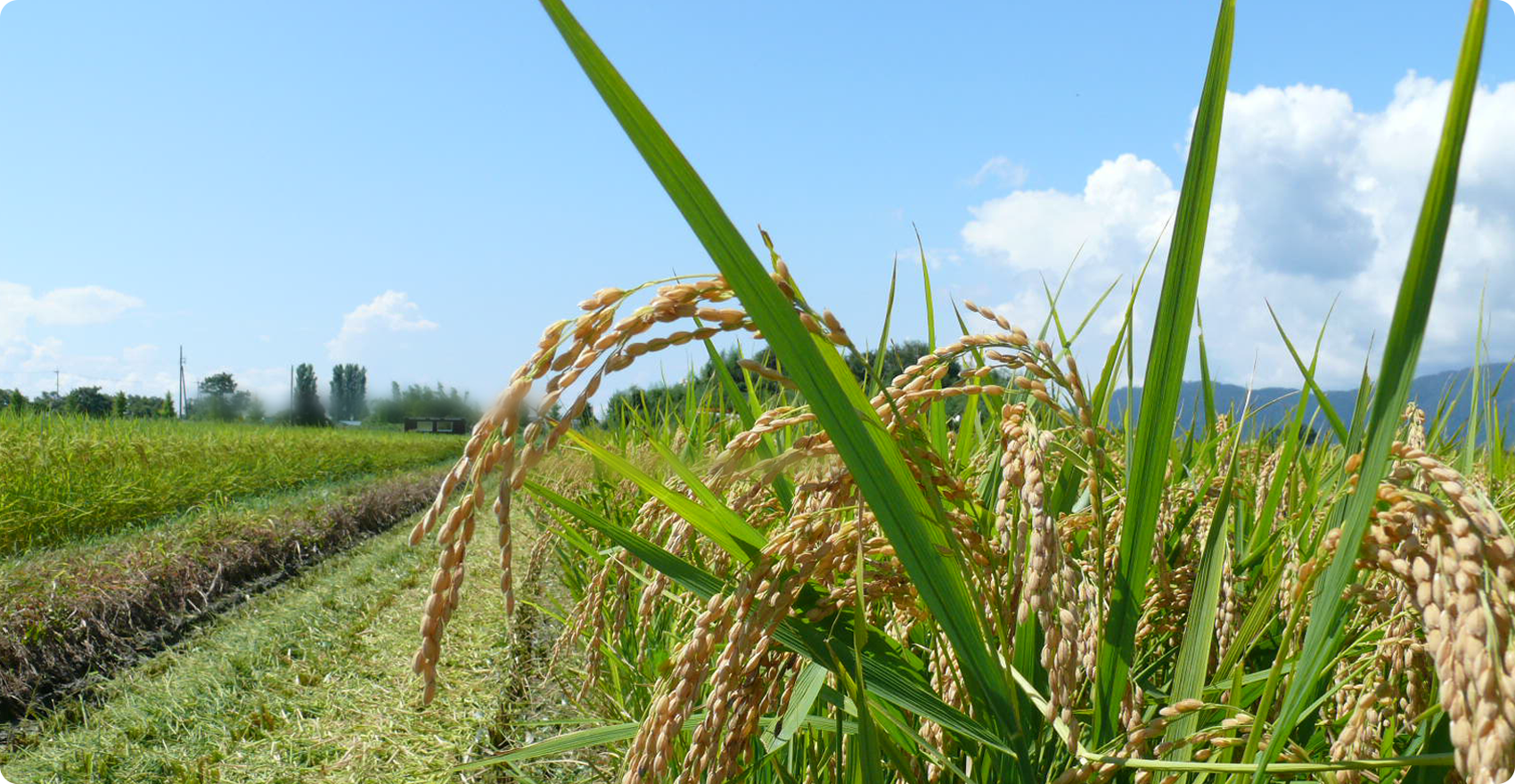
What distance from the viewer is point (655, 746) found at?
34.5 inches

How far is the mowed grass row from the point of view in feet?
30.8

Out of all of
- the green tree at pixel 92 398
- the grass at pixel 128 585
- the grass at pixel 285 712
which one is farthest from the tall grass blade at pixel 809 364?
the green tree at pixel 92 398

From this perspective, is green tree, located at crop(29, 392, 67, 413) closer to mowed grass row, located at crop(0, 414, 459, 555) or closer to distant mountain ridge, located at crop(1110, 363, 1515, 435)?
mowed grass row, located at crop(0, 414, 459, 555)

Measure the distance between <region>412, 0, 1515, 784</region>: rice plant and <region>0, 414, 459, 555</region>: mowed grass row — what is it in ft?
34.8

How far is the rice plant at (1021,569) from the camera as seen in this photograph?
65 centimetres

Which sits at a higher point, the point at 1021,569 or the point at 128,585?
the point at 1021,569

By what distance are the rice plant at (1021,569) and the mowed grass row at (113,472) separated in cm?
1062

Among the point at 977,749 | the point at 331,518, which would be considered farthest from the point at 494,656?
the point at 331,518

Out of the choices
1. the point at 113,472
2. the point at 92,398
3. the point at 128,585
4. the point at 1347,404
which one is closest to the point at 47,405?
the point at 113,472

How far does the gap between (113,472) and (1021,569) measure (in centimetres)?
1319

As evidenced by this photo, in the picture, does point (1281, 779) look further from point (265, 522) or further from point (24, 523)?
point (24, 523)

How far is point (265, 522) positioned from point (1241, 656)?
10267 millimetres

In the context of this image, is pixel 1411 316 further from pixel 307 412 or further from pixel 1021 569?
pixel 307 412

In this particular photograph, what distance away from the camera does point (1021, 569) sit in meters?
1.08
